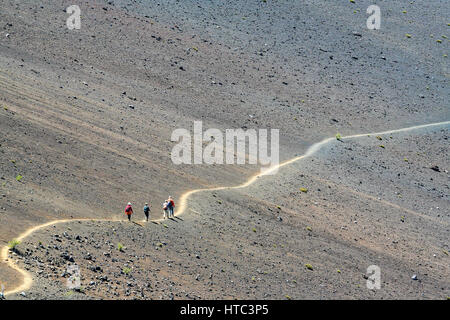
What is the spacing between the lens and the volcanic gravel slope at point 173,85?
4956cm

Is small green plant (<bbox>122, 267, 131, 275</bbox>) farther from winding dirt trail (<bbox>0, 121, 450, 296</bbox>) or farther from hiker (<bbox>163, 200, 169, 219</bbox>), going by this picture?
hiker (<bbox>163, 200, 169, 219</bbox>)

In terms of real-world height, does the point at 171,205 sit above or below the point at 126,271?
above

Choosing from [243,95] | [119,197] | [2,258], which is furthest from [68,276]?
[243,95]

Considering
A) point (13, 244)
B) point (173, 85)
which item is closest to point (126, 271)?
point (13, 244)

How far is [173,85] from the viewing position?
70.7 meters

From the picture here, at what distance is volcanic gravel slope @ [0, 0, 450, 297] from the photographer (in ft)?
163

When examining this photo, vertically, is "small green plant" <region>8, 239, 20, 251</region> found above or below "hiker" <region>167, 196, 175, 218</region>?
below

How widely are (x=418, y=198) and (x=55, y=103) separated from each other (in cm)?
2717

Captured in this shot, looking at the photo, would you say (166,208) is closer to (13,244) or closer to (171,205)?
Result: (171,205)

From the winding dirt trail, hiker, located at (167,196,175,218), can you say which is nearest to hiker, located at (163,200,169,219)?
hiker, located at (167,196,175,218)

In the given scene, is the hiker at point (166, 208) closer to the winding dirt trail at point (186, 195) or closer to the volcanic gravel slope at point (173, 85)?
the winding dirt trail at point (186, 195)

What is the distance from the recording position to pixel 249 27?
83.4 meters

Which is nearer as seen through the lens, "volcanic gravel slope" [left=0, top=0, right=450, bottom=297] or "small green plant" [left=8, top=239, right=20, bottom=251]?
"small green plant" [left=8, top=239, right=20, bottom=251]

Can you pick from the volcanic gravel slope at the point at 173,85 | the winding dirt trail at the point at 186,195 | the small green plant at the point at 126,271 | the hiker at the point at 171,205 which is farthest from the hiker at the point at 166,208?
the small green plant at the point at 126,271
